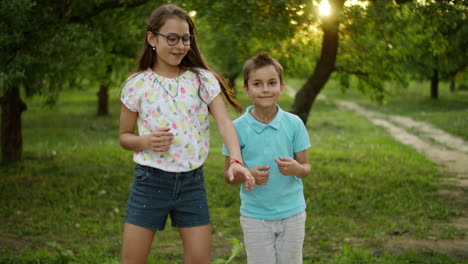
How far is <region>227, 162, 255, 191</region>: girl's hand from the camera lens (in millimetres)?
2719

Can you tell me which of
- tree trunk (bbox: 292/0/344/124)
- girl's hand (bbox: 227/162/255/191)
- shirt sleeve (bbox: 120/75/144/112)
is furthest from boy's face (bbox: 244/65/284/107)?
tree trunk (bbox: 292/0/344/124)

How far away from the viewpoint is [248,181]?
2713mm

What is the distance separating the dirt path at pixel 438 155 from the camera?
5562mm

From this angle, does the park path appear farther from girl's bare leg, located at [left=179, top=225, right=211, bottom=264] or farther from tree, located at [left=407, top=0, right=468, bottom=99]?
girl's bare leg, located at [left=179, top=225, right=211, bottom=264]

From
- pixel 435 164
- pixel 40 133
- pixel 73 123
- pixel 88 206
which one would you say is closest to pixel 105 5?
pixel 88 206

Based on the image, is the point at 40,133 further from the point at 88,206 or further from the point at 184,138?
the point at 184,138

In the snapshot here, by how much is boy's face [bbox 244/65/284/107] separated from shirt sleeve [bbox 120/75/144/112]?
0.66 meters

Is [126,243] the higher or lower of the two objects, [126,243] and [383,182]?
the higher

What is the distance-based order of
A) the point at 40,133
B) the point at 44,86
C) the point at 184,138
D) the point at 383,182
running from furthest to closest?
the point at 40,133
the point at 383,182
the point at 44,86
the point at 184,138

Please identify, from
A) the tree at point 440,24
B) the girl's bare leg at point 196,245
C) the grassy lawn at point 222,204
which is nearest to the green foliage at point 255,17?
the tree at point 440,24

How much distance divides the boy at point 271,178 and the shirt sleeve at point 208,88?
0.24m

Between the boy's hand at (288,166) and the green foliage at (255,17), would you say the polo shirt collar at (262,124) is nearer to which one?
the boy's hand at (288,166)

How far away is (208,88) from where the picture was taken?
10.0 feet

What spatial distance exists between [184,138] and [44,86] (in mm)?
6006
